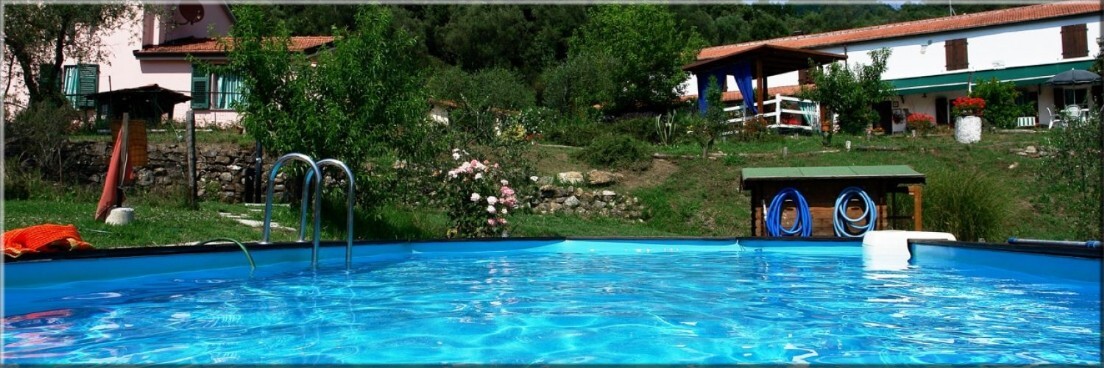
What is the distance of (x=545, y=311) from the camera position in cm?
521

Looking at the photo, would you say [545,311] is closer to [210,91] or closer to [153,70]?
[210,91]

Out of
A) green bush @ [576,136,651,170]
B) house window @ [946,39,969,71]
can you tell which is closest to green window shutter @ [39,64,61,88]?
green bush @ [576,136,651,170]

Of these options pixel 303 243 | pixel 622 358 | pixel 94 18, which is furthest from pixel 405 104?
pixel 94 18

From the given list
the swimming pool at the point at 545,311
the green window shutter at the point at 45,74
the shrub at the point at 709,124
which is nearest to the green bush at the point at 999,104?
the shrub at the point at 709,124

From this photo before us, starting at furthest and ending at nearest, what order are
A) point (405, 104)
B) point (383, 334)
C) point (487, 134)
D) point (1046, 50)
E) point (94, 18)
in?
point (1046, 50) < point (94, 18) < point (487, 134) < point (405, 104) < point (383, 334)

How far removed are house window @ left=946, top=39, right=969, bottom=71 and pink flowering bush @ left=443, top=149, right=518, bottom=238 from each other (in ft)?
103

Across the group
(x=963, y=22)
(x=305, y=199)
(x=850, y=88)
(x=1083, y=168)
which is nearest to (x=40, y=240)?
(x=305, y=199)

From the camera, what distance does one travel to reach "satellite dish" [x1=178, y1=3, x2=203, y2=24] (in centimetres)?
2810

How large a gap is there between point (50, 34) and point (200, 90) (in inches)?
181

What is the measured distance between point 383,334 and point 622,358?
1412mm

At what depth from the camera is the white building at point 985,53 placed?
1323 inches

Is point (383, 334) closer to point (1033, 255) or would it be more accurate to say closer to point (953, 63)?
point (1033, 255)

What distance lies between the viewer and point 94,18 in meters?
23.3

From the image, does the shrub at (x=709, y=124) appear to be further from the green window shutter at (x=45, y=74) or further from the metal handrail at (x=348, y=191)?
the green window shutter at (x=45, y=74)
